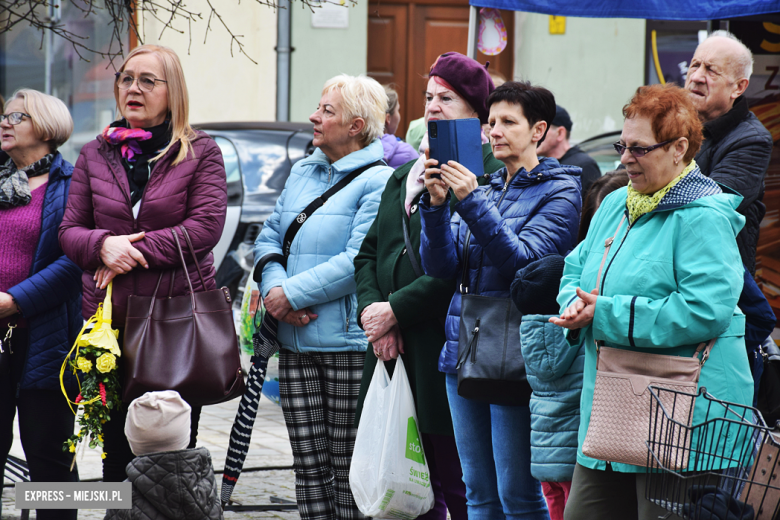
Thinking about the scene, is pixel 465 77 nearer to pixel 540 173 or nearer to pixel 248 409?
pixel 540 173

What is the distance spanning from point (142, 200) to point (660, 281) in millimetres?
2282

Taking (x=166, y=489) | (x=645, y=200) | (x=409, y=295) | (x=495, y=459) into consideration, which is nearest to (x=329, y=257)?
(x=409, y=295)

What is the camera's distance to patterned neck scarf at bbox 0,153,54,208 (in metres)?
4.33

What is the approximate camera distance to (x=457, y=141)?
3.46 meters

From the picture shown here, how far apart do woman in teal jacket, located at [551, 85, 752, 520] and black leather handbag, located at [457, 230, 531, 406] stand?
0.38 metres

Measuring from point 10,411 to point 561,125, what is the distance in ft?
11.4

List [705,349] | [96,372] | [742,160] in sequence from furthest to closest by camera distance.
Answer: [742,160], [96,372], [705,349]

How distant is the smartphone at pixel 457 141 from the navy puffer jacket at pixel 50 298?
1.89 meters

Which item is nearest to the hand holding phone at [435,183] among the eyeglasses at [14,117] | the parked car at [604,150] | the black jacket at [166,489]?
the black jacket at [166,489]

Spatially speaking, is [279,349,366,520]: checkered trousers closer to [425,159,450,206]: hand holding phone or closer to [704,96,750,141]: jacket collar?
[425,159,450,206]: hand holding phone

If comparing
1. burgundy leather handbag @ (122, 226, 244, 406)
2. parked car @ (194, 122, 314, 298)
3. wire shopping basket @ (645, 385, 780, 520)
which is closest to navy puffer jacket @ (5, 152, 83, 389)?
burgundy leather handbag @ (122, 226, 244, 406)

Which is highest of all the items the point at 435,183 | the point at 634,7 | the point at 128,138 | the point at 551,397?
the point at 634,7

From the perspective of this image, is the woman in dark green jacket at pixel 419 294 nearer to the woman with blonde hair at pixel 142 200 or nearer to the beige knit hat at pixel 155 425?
the woman with blonde hair at pixel 142 200

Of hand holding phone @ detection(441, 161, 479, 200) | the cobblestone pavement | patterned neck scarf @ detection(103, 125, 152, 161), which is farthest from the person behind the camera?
the cobblestone pavement
